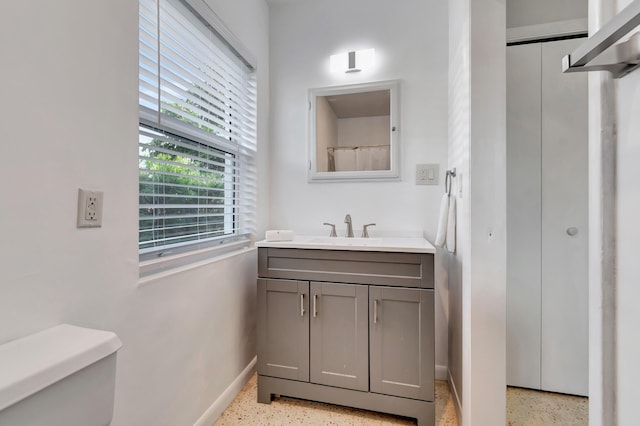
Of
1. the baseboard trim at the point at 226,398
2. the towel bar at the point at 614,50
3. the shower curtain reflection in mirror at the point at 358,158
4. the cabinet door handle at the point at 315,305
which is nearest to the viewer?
the towel bar at the point at 614,50

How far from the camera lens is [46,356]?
657 mm

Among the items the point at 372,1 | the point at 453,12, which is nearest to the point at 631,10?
the point at 453,12

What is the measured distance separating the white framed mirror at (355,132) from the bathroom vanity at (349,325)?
0.70m

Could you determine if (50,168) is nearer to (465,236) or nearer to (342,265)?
(342,265)

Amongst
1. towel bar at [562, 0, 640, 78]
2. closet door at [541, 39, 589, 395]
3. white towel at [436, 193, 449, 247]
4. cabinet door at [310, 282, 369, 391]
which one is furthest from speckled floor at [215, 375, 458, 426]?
towel bar at [562, 0, 640, 78]

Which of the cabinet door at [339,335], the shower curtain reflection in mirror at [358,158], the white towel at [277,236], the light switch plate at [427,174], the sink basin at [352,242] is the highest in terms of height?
the shower curtain reflection in mirror at [358,158]

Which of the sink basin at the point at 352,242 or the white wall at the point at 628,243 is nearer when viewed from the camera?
the white wall at the point at 628,243

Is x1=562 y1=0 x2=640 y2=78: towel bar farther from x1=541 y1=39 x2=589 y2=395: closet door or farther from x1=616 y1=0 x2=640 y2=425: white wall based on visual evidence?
x1=541 y1=39 x2=589 y2=395: closet door

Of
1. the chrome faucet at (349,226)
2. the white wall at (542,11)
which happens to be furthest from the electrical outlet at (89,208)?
the white wall at (542,11)

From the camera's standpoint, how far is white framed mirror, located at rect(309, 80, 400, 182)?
6.86 feet

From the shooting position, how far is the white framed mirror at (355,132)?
82.4 inches

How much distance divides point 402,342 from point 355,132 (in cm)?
141

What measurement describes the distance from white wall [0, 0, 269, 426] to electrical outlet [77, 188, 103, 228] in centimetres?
2

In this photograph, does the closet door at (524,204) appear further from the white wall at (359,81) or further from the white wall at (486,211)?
the white wall at (486,211)
